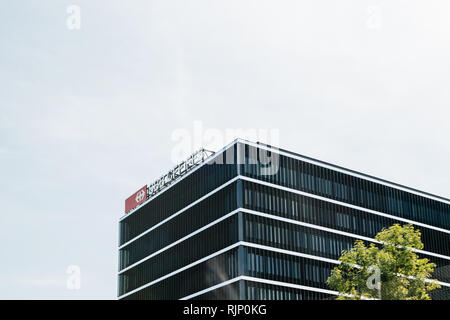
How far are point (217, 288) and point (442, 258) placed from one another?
38835mm

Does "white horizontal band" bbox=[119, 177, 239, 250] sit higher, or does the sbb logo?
the sbb logo

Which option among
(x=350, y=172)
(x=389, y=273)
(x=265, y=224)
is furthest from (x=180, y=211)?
(x=389, y=273)

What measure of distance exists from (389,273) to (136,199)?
2525 inches

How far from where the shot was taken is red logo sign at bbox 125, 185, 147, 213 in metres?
105

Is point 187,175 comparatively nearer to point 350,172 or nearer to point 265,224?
point 265,224

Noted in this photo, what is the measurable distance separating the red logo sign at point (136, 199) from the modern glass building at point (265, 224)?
387 centimetres

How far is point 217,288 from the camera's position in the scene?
3120 inches

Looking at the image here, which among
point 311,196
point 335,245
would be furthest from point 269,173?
point 335,245

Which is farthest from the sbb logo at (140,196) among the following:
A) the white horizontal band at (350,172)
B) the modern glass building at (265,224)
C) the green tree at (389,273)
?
the green tree at (389,273)

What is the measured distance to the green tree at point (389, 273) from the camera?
48594mm

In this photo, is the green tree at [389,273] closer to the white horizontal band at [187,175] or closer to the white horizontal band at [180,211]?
the white horizontal band at [180,211]

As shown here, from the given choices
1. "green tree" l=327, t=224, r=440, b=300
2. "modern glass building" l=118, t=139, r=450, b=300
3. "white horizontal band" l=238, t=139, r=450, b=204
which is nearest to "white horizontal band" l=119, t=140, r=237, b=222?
"modern glass building" l=118, t=139, r=450, b=300

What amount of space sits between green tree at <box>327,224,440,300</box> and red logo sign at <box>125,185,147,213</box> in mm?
57580

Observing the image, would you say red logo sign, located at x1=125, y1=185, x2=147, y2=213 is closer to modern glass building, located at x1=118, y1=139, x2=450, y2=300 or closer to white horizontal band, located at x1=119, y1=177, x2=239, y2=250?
modern glass building, located at x1=118, y1=139, x2=450, y2=300
